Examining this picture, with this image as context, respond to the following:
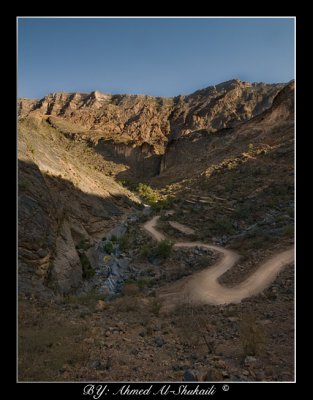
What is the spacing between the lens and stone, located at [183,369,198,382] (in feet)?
16.7

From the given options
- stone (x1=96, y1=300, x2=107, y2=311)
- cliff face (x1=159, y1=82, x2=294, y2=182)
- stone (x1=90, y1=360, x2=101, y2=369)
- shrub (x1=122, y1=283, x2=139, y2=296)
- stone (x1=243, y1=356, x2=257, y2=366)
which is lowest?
shrub (x1=122, y1=283, x2=139, y2=296)

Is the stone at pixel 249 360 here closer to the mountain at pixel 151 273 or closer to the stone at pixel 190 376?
the mountain at pixel 151 273

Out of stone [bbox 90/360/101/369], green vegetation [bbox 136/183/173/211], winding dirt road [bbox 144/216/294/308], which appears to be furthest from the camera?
green vegetation [bbox 136/183/173/211]

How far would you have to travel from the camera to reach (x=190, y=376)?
5117mm

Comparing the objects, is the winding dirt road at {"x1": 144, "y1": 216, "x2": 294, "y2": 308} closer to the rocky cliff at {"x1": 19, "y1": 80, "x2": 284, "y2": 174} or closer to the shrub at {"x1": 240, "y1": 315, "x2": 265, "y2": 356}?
the shrub at {"x1": 240, "y1": 315, "x2": 265, "y2": 356}

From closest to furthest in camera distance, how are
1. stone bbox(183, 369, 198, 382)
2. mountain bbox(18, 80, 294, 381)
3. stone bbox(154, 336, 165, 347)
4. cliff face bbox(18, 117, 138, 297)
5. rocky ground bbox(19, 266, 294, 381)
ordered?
stone bbox(183, 369, 198, 382), rocky ground bbox(19, 266, 294, 381), mountain bbox(18, 80, 294, 381), stone bbox(154, 336, 165, 347), cliff face bbox(18, 117, 138, 297)

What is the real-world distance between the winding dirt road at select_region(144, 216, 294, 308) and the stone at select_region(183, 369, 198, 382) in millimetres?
4554

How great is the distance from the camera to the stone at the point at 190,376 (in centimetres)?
508

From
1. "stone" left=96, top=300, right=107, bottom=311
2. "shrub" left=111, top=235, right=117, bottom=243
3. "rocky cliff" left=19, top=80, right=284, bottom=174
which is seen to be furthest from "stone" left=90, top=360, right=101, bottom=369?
"rocky cliff" left=19, top=80, right=284, bottom=174

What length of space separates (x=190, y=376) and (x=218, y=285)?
628 cm

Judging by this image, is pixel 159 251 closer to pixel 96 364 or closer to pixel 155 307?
pixel 155 307
